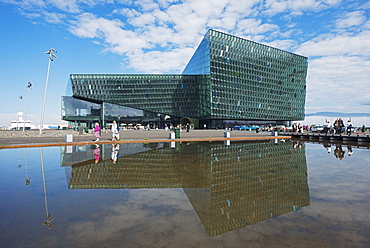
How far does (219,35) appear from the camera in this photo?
7281 cm

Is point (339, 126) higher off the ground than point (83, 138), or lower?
higher

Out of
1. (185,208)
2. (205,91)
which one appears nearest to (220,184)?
(185,208)

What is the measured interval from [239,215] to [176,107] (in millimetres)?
78944

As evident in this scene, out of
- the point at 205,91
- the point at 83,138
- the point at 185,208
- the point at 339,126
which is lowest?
the point at 185,208

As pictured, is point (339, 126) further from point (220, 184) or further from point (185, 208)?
point (185, 208)

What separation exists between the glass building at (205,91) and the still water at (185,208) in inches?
2586

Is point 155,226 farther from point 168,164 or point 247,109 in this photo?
point 247,109

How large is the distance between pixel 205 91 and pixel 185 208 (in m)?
71.5

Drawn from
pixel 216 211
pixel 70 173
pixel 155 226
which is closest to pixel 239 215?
pixel 216 211

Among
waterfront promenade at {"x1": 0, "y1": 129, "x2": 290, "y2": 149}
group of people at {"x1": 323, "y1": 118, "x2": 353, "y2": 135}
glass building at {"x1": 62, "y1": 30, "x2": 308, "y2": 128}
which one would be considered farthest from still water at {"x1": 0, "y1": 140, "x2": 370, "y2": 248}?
glass building at {"x1": 62, "y1": 30, "x2": 308, "y2": 128}

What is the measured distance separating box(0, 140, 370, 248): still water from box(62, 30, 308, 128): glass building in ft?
216

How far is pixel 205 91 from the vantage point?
246ft

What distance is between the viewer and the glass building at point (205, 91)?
74250 mm

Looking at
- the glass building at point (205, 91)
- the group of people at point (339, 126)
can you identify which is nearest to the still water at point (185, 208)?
the group of people at point (339, 126)
